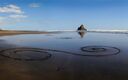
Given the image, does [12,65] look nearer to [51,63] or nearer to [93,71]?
[51,63]

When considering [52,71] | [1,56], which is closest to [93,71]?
[52,71]

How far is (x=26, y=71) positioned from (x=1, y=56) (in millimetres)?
3764

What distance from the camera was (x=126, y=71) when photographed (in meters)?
10.0

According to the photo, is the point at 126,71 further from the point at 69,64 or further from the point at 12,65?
the point at 12,65

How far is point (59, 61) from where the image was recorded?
39.2ft

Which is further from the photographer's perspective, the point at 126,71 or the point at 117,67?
the point at 117,67

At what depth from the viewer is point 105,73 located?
9.68 m

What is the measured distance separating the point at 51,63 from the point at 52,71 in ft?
5.26

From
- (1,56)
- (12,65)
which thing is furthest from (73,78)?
(1,56)

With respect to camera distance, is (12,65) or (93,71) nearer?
(93,71)

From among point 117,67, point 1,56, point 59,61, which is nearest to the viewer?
point 117,67

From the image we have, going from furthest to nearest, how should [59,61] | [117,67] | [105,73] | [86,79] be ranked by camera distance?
[59,61] < [117,67] < [105,73] < [86,79]

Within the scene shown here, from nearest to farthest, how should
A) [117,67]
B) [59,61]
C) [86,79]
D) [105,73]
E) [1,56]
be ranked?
[86,79] → [105,73] → [117,67] → [59,61] → [1,56]

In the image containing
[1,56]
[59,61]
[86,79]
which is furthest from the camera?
[1,56]
